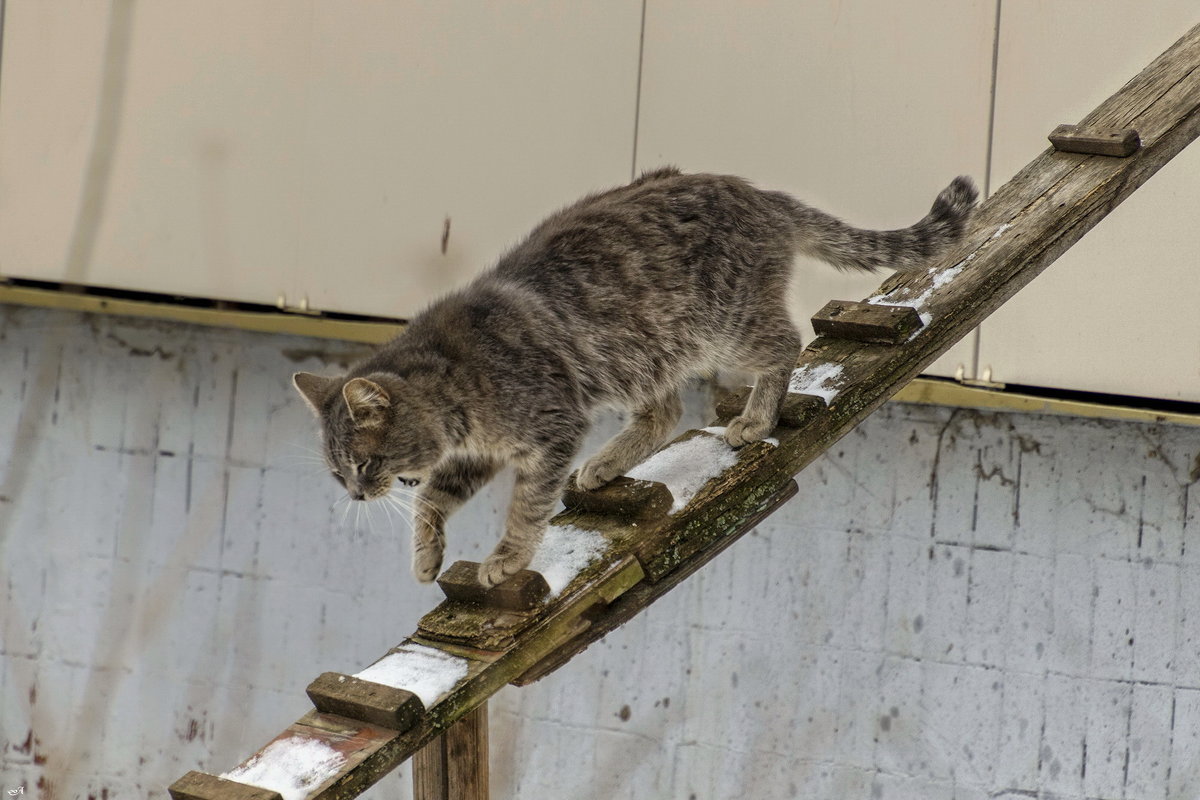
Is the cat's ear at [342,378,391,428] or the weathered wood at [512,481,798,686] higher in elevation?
the cat's ear at [342,378,391,428]

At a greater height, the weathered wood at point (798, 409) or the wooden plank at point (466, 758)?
the weathered wood at point (798, 409)

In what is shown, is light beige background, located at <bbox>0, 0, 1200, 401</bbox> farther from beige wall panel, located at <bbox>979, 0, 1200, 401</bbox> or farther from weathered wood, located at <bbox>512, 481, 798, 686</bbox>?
weathered wood, located at <bbox>512, 481, 798, 686</bbox>

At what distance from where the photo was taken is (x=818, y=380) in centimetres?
261

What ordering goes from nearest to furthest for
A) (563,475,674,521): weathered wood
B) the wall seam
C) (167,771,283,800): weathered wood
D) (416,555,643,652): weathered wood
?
(167,771,283,800): weathered wood, (416,555,643,652): weathered wood, (563,475,674,521): weathered wood, the wall seam

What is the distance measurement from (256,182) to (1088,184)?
2.45 m

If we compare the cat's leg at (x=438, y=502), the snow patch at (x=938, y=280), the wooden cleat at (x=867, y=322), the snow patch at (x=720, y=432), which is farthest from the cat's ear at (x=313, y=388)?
the snow patch at (x=938, y=280)

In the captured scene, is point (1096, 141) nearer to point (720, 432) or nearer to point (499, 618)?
point (720, 432)

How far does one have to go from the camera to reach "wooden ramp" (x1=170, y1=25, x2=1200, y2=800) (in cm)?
194

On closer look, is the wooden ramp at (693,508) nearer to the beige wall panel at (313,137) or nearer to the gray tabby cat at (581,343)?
the gray tabby cat at (581,343)

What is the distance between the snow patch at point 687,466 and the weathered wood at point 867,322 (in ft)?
1.18

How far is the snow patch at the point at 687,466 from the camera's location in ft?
7.84

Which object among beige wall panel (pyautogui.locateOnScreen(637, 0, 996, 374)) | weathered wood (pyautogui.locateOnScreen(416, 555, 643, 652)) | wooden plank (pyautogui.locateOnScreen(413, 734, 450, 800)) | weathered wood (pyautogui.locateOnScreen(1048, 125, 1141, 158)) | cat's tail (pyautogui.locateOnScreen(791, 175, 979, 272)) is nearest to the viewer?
weathered wood (pyautogui.locateOnScreen(416, 555, 643, 652))

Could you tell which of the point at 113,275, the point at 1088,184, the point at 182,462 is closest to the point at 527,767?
the point at 182,462

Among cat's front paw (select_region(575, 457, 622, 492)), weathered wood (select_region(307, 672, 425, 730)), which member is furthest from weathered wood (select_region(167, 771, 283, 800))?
cat's front paw (select_region(575, 457, 622, 492))
